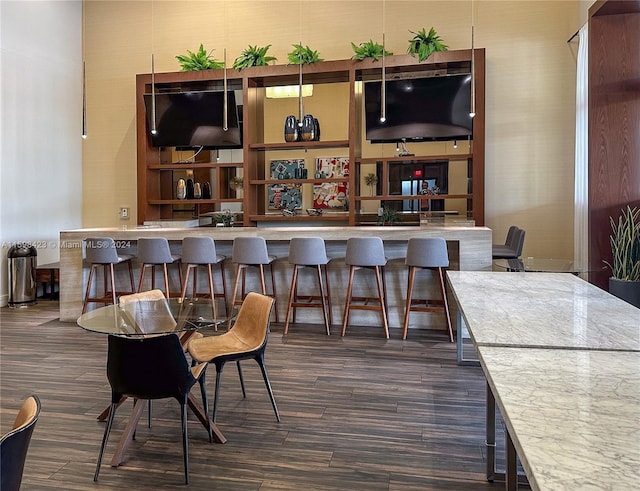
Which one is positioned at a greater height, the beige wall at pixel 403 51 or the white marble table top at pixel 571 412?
the beige wall at pixel 403 51

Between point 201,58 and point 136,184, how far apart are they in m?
2.30

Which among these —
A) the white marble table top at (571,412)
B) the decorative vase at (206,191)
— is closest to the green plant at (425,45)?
the decorative vase at (206,191)

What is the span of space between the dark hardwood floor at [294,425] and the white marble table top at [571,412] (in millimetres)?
1146

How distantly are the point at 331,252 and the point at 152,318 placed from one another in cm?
296

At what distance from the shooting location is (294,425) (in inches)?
118

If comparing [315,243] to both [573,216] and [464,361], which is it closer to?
[464,361]

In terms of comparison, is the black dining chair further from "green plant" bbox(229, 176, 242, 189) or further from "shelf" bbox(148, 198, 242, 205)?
"green plant" bbox(229, 176, 242, 189)

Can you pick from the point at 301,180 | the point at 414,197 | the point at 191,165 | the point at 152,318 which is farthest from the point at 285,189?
the point at 152,318

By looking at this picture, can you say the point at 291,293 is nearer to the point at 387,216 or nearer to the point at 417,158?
the point at 387,216

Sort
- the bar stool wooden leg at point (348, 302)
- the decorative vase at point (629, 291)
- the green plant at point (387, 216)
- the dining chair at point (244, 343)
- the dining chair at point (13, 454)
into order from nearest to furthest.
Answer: the dining chair at point (13, 454), the dining chair at point (244, 343), the decorative vase at point (629, 291), the bar stool wooden leg at point (348, 302), the green plant at point (387, 216)

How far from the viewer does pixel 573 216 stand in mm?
6754

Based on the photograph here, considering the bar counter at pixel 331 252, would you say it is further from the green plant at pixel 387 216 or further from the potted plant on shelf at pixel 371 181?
the potted plant on shelf at pixel 371 181

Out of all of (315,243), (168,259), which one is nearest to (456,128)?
(315,243)

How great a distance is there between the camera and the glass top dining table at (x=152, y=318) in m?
2.71
